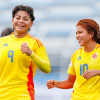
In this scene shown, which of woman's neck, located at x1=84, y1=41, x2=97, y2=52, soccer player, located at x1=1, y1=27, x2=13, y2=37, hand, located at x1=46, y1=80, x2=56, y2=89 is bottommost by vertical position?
hand, located at x1=46, y1=80, x2=56, y2=89

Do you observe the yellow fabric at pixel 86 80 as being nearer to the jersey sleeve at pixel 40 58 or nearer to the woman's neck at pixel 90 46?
the woman's neck at pixel 90 46

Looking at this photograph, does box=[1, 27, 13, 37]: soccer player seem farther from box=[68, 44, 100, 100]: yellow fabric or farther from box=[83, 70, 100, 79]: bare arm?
box=[83, 70, 100, 79]: bare arm

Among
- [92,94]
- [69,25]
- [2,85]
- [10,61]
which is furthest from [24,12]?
[69,25]

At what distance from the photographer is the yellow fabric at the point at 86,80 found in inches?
132

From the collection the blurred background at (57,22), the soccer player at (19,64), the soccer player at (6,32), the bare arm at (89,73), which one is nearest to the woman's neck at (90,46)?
the bare arm at (89,73)

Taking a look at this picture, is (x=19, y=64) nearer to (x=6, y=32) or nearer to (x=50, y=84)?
(x=50, y=84)

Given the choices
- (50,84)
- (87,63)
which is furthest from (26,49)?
(87,63)

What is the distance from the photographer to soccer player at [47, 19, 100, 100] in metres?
3.36

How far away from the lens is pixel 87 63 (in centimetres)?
345

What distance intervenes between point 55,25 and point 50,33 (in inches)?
23.4

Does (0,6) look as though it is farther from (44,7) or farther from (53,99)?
(53,99)

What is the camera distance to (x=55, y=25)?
50.5 ft

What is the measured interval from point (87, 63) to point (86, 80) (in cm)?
18

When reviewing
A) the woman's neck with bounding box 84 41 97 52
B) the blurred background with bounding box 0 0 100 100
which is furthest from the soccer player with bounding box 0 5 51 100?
the blurred background with bounding box 0 0 100 100
